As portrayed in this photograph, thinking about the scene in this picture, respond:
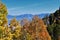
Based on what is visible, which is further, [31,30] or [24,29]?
[24,29]

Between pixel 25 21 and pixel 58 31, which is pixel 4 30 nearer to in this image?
pixel 25 21

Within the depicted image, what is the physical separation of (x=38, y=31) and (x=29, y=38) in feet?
11.1

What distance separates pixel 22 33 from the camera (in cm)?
5375

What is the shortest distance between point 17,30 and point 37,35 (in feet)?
31.7

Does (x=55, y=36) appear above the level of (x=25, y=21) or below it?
below

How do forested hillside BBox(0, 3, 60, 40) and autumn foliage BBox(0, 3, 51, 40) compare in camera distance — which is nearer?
forested hillside BBox(0, 3, 60, 40)

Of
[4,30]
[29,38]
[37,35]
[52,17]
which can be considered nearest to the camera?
[4,30]

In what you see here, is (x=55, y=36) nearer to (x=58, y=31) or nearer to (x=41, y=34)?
(x=58, y=31)

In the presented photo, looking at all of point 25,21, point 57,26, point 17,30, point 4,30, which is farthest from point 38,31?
point 57,26

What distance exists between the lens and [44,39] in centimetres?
4684

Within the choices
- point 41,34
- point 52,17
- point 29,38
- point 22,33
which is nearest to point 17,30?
point 22,33

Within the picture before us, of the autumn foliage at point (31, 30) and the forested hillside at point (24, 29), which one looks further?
the autumn foliage at point (31, 30)

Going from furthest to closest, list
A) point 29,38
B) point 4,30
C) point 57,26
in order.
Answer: point 57,26
point 29,38
point 4,30

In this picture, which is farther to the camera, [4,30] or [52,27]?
[52,27]
